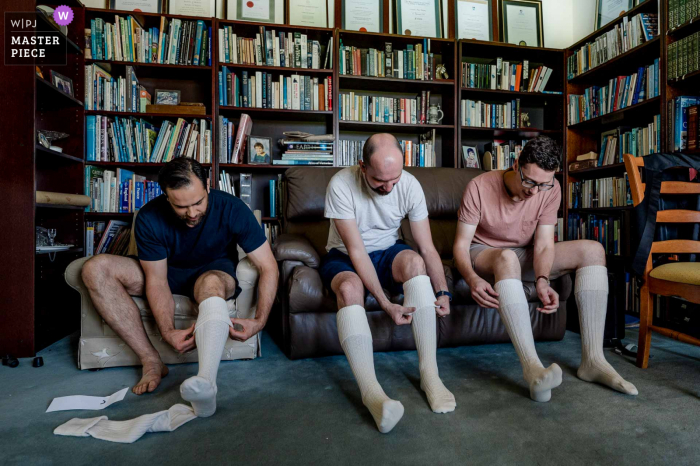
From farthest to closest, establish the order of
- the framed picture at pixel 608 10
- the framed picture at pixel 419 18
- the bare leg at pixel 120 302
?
the framed picture at pixel 419 18 < the framed picture at pixel 608 10 < the bare leg at pixel 120 302

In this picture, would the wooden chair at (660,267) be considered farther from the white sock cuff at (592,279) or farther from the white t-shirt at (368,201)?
the white t-shirt at (368,201)

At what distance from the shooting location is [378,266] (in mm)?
1693

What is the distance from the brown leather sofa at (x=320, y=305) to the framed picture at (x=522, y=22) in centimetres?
211

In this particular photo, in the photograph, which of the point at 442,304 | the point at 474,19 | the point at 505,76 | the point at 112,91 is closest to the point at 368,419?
the point at 442,304

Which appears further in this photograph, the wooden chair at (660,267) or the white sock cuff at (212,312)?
the wooden chair at (660,267)

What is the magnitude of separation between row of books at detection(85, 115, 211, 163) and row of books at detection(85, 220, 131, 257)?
437mm

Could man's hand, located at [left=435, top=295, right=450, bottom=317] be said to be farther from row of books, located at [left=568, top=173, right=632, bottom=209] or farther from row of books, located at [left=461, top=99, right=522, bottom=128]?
row of books, located at [left=461, top=99, right=522, bottom=128]

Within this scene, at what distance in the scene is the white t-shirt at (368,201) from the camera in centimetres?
162

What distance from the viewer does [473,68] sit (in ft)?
Result: 10.7

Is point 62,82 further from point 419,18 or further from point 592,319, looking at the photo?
point 592,319

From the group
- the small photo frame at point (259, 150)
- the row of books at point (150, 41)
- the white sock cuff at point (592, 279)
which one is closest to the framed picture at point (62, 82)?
the row of books at point (150, 41)

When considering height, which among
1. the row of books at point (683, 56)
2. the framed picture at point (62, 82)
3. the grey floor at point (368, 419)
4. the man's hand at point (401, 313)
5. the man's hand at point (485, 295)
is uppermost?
the row of books at point (683, 56)

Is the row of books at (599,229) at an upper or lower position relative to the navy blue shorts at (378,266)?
upper

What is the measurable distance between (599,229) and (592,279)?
1.61 meters
